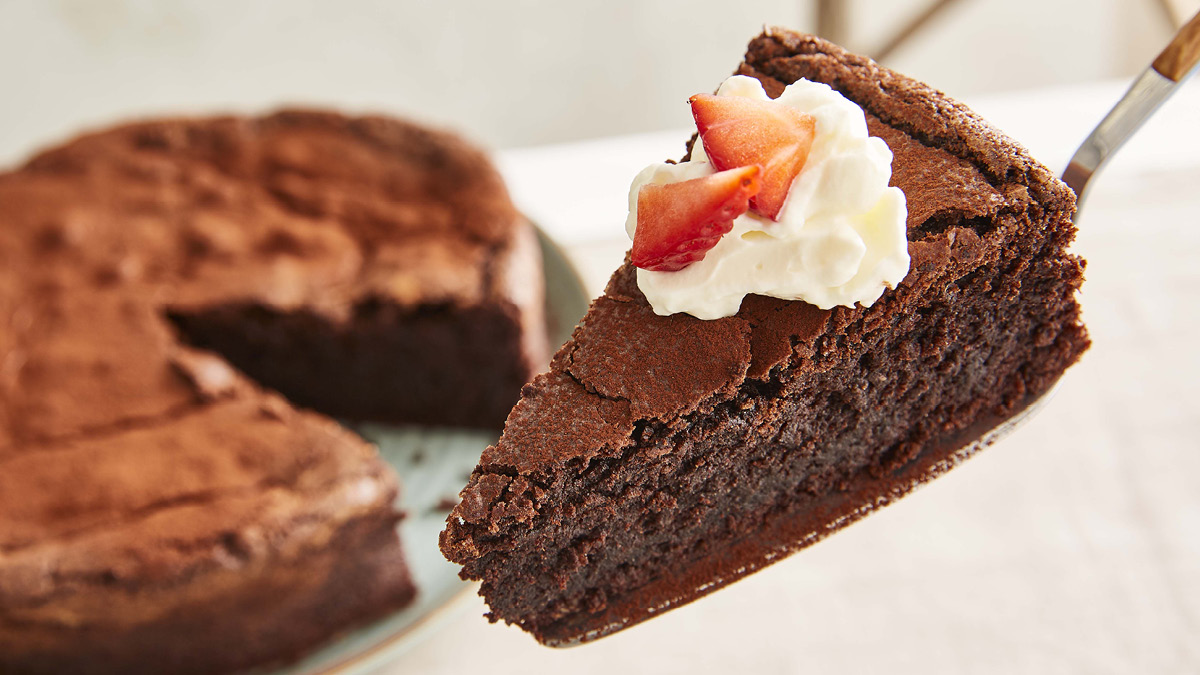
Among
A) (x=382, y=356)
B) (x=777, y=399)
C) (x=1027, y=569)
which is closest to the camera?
(x=777, y=399)

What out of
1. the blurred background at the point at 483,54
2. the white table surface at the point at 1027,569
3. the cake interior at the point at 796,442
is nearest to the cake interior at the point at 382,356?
the white table surface at the point at 1027,569

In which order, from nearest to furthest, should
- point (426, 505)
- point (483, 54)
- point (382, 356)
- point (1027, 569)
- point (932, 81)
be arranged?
1. point (1027, 569)
2. point (426, 505)
3. point (382, 356)
4. point (483, 54)
5. point (932, 81)

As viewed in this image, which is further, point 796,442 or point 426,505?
point 426,505

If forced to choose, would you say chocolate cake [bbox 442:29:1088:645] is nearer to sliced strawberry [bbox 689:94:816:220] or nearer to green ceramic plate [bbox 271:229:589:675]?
sliced strawberry [bbox 689:94:816:220]

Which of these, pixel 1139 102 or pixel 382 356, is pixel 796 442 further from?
pixel 382 356

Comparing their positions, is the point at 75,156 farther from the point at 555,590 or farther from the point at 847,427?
the point at 847,427

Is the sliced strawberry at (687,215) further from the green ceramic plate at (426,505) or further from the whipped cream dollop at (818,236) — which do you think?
the green ceramic plate at (426,505)

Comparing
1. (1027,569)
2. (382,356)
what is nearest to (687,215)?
(1027,569)
